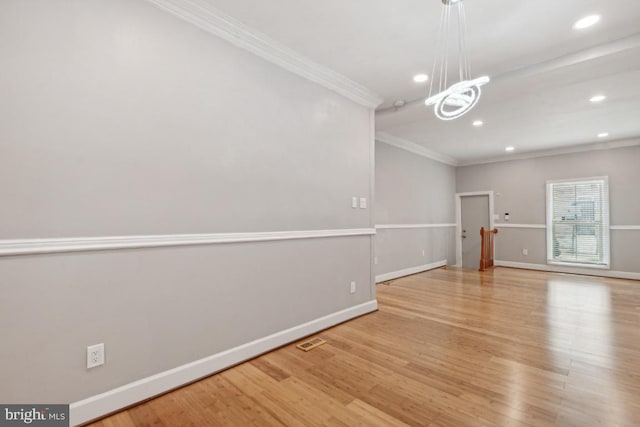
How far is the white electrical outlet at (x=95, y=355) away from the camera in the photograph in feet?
5.73

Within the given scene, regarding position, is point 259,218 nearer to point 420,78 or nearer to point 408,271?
point 420,78

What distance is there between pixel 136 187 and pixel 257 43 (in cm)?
154

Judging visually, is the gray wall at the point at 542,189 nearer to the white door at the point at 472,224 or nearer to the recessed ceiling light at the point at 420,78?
the white door at the point at 472,224

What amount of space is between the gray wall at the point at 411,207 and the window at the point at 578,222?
81.0 inches

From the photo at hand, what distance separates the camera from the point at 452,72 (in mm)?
3172

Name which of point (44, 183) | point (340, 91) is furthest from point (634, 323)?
point (44, 183)

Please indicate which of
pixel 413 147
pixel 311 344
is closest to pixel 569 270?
pixel 413 147

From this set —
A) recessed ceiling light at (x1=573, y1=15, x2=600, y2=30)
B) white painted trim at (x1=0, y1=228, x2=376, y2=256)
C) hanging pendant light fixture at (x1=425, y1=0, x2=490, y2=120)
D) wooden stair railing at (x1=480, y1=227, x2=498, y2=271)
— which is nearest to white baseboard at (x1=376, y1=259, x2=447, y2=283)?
wooden stair railing at (x1=480, y1=227, x2=498, y2=271)

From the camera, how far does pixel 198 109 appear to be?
2.23m

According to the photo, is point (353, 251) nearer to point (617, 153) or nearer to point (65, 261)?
point (65, 261)

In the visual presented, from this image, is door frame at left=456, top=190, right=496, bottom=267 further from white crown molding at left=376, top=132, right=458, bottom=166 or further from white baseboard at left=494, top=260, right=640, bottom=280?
white crown molding at left=376, top=132, right=458, bottom=166

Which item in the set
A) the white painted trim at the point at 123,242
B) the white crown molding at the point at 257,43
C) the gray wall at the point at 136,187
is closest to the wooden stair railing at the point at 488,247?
the white crown molding at the point at 257,43

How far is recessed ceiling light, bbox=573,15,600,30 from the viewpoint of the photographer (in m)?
2.27

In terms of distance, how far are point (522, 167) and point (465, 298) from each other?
170 inches
